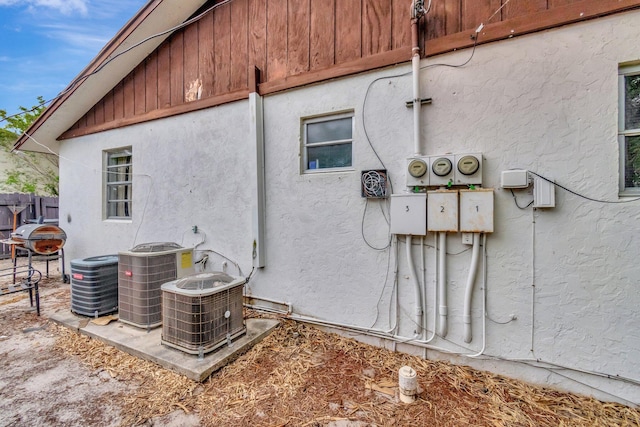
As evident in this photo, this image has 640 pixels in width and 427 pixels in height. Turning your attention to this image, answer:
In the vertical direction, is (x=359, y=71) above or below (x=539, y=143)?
above

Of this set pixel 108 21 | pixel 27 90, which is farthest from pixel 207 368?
pixel 27 90

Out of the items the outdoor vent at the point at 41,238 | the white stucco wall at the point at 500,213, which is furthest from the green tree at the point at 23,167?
the white stucco wall at the point at 500,213

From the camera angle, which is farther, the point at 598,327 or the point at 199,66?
the point at 199,66

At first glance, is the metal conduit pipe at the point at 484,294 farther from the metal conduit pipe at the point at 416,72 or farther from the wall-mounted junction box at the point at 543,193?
the metal conduit pipe at the point at 416,72

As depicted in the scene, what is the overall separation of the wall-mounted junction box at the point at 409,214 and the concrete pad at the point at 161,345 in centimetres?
190

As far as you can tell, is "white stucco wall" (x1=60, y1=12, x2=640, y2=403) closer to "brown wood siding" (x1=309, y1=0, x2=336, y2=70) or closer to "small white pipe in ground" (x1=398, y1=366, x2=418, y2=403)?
"brown wood siding" (x1=309, y1=0, x2=336, y2=70)

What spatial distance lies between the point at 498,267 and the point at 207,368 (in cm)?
273

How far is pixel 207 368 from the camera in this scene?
224 centimetres

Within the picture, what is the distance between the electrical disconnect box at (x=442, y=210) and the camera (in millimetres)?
2383

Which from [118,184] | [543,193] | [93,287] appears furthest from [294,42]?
[118,184]

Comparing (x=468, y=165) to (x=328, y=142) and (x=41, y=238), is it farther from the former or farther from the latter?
(x=41, y=238)

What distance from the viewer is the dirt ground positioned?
6.06ft

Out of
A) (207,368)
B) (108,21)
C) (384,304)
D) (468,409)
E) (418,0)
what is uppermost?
(108,21)

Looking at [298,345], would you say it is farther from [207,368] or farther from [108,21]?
[108,21]
